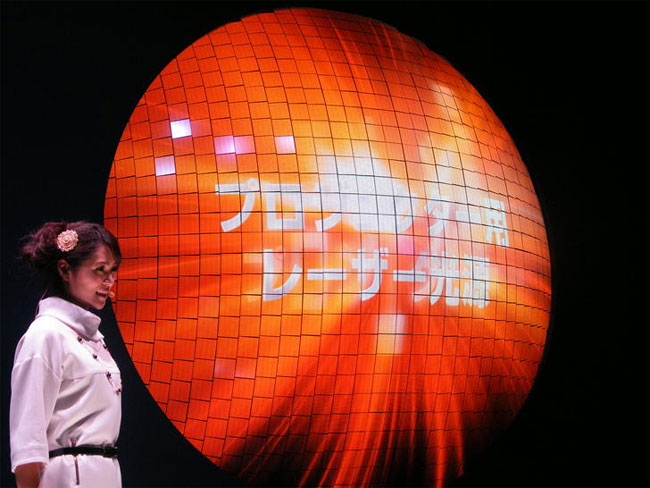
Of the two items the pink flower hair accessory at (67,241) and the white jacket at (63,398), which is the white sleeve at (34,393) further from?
the pink flower hair accessory at (67,241)

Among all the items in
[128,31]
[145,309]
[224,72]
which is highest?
[128,31]

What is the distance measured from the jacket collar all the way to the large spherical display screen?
44cm

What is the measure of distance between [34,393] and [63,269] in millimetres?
260

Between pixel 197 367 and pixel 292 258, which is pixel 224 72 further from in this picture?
pixel 197 367

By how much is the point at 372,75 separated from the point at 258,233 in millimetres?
567

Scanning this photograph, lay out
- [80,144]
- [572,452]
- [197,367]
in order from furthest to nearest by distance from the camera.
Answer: [572,452], [80,144], [197,367]

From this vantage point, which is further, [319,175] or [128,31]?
[128,31]

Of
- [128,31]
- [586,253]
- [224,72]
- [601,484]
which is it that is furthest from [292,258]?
[601,484]

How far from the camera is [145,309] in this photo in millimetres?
2012

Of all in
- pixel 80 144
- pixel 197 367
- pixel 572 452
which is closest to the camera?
pixel 197 367

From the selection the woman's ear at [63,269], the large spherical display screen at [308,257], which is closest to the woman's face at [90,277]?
the woman's ear at [63,269]

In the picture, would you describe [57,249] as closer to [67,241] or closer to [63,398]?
[67,241]

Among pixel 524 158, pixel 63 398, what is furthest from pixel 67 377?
pixel 524 158

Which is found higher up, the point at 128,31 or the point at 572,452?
the point at 128,31
